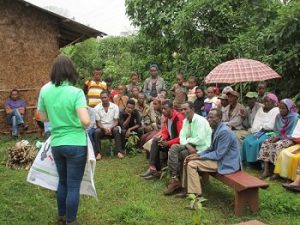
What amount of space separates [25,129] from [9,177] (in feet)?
15.1

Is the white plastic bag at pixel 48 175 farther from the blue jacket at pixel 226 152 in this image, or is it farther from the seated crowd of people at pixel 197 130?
the blue jacket at pixel 226 152

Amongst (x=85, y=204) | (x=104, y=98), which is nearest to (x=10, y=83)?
(x=104, y=98)

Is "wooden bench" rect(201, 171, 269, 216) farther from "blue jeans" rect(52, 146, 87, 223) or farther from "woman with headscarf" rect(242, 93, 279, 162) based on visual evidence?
"woman with headscarf" rect(242, 93, 279, 162)

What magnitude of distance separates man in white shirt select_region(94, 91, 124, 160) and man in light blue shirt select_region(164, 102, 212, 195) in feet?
9.14

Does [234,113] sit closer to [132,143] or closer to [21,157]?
[132,143]

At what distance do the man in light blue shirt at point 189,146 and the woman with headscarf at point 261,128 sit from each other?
5.12 feet

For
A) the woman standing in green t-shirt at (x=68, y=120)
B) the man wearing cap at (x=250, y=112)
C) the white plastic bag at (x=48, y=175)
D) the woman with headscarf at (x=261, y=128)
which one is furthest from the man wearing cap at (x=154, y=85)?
the woman standing in green t-shirt at (x=68, y=120)

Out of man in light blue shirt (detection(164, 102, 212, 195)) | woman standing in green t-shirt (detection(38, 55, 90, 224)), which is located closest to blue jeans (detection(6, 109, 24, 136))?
man in light blue shirt (detection(164, 102, 212, 195))

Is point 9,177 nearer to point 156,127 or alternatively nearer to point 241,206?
point 156,127

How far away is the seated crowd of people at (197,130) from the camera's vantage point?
592 centimetres

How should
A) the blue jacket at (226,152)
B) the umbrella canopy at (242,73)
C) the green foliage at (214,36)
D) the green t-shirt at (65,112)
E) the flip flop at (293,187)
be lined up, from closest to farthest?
1. the green t-shirt at (65,112)
2. the blue jacket at (226,152)
3. the flip flop at (293,187)
4. the umbrella canopy at (242,73)
5. the green foliage at (214,36)

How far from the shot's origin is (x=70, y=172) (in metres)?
4.43

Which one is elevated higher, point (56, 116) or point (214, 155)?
point (56, 116)

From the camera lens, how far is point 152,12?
14.6 metres
